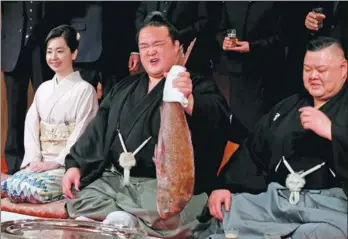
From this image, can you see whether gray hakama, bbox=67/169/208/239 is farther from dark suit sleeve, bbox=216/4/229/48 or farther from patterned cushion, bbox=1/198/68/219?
dark suit sleeve, bbox=216/4/229/48

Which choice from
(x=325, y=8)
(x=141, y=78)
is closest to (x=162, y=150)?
(x=141, y=78)

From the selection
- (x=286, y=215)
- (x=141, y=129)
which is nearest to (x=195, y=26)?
(x=141, y=129)

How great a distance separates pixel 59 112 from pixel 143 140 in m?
0.41

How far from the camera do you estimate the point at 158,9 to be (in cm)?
232

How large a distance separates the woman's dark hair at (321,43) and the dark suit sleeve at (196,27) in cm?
39

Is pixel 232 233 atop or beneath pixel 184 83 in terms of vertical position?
beneath

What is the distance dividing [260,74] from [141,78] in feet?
1.44

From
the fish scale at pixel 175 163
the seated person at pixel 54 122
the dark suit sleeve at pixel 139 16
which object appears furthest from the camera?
the seated person at pixel 54 122

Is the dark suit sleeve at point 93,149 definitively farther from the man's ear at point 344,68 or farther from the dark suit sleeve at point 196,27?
the man's ear at point 344,68

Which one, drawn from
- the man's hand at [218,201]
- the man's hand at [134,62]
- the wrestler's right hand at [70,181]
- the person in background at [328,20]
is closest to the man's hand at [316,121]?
the person in background at [328,20]

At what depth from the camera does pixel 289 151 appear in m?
2.11

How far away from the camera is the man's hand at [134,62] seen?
235 centimetres

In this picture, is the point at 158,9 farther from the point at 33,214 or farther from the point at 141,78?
the point at 33,214

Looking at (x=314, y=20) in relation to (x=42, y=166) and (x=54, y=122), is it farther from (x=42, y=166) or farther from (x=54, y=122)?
(x=42, y=166)
